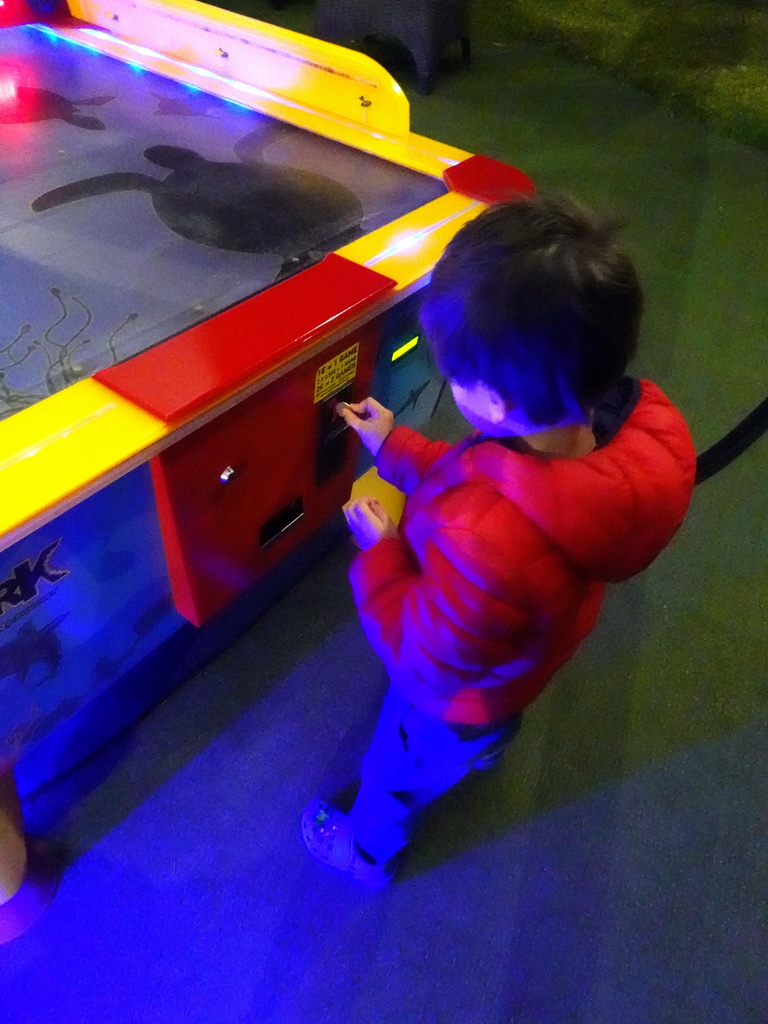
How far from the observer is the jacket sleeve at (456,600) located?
45 centimetres

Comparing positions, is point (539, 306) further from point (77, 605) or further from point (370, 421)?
point (77, 605)

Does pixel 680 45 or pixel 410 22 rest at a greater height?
pixel 410 22

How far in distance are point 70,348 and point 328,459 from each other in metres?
0.30

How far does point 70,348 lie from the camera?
68 cm

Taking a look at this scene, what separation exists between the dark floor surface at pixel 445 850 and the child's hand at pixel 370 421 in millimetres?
433

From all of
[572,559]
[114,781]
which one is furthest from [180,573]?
[572,559]

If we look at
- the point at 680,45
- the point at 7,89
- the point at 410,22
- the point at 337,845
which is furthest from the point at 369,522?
the point at 680,45

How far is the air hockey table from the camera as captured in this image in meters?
0.60

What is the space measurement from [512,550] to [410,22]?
8.20 feet

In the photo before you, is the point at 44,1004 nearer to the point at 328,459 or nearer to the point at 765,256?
the point at 328,459

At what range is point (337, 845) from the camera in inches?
33.2

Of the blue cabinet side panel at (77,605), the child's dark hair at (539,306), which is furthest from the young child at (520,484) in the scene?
the blue cabinet side panel at (77,605)

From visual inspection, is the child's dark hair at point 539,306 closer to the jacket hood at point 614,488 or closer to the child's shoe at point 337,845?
the jacket hood at point 614,488

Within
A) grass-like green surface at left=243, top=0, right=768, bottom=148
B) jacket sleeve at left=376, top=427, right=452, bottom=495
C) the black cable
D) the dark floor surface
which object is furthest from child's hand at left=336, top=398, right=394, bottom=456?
grass-like green surface at left=243, top=0, right=768, bottom=148
